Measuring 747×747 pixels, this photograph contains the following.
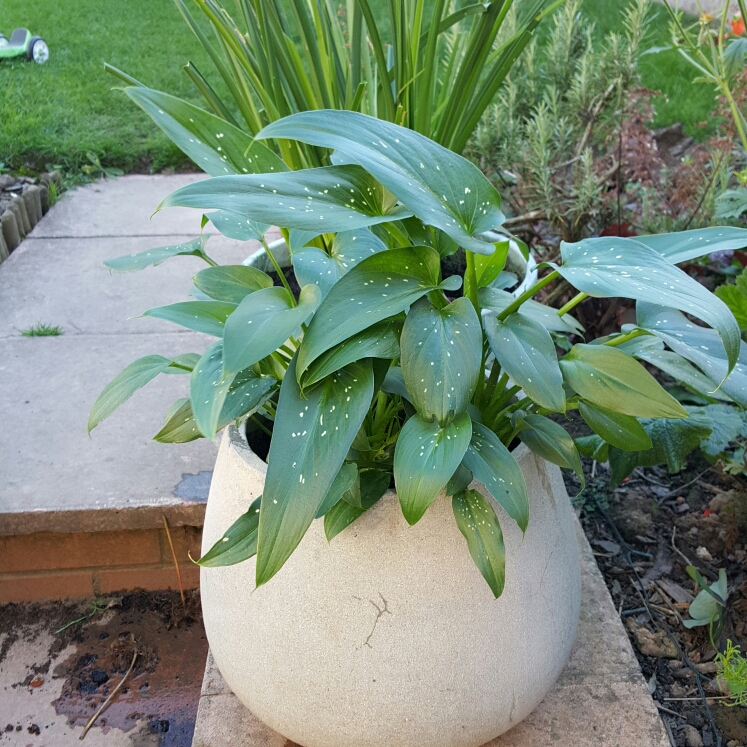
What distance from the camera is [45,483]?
1.55 metres

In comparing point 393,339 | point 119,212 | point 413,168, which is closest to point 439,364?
point 393,339

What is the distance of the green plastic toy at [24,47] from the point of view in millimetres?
3729

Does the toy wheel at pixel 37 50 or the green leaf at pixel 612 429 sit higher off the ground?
the green leaf at pixel 612 429

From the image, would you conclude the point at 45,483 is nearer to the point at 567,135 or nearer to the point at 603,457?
the point at 603,457

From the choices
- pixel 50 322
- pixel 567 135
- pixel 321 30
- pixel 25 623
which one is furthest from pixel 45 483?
pixel 567 135

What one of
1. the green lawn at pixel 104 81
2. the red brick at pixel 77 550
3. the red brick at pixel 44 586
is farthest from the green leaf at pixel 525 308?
the green lawn at pixel 104 81

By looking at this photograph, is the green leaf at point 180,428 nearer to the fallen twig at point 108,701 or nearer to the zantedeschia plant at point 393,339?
the zantedeschia plant at point 393,339

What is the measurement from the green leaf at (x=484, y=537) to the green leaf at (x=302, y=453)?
186 mm

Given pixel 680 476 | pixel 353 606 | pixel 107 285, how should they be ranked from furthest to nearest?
pixel 107 285 < pixel 680 476 < pixel 353 606

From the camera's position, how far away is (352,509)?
2.82 feet

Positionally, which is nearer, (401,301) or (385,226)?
(401,301)

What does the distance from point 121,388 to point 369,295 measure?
0.37 m

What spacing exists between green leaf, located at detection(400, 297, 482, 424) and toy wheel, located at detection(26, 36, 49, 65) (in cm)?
375

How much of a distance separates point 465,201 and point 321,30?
0.62 metres
